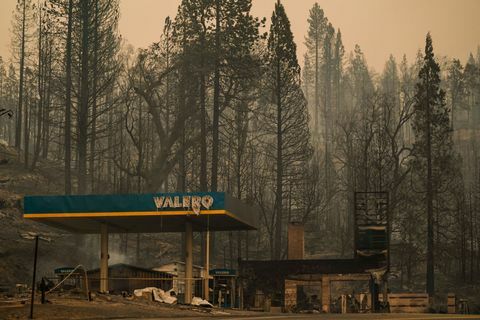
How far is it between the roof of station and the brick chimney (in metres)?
11.4

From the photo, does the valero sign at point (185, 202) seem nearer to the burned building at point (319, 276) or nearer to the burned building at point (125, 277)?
the burned building at point (125, 277)

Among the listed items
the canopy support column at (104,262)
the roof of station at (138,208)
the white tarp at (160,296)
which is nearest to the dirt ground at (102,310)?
the white tarp at (160,296)

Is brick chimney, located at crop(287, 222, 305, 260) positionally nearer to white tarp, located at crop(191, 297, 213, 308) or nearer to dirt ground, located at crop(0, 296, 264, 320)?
white tarp, located at crop(191, 297, 213, 308)

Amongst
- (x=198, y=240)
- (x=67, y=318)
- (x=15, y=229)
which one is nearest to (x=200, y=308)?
(x=67, y=318)

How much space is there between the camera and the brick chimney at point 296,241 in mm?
61094

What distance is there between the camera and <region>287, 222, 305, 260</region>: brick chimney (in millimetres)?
61094

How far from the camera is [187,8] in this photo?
8362 centimetres

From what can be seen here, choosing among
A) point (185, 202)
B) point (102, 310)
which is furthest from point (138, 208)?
point (102, 310)

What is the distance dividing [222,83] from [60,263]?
25918 millimetres

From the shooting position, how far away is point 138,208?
45969 mm

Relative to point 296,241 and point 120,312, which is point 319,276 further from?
point 120,312

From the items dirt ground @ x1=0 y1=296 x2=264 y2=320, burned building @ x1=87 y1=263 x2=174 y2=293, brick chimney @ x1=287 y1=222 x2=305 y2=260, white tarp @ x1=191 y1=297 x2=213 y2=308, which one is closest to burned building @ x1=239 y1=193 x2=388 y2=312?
brick chimney @ x1=287 y1=222 x2=305 y2=260

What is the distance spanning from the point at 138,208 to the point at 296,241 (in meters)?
18.3

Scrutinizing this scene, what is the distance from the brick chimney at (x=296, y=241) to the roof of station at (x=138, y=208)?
1141 centimetres
